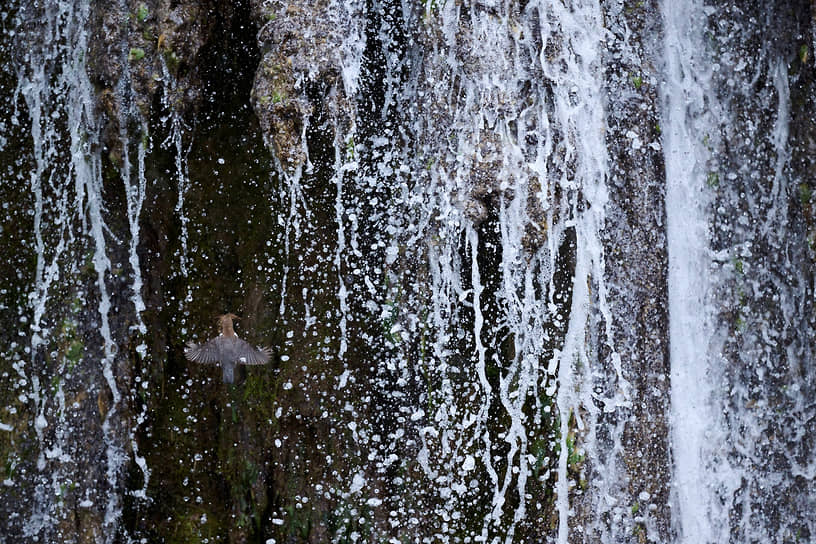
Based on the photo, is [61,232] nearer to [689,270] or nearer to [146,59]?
[146,59]

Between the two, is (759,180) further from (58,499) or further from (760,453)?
(58,499)

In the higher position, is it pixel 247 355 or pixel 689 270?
pixel 689 270

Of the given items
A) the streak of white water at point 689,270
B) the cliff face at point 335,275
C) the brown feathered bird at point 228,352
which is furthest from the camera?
the streak of white water at point 689,270

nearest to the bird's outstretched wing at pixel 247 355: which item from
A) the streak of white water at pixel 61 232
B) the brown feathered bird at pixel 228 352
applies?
the brown feathered bird at pixel 228 352

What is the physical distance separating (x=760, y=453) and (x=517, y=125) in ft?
4.57

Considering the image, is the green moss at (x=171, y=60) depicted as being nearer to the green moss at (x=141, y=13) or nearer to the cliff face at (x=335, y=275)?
the cliff face at (x=335, y=275)

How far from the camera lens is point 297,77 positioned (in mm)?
2391

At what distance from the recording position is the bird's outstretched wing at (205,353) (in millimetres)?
2285

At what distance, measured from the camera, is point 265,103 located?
2.39 metres

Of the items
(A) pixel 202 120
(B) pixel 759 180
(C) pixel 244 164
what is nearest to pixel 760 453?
(B) pixel 759 180

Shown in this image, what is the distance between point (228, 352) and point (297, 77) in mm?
915

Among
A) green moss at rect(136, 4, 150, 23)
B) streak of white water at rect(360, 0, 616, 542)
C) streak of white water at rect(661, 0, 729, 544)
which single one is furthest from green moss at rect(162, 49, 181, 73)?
streak of white water at rect(661, 0, 729, 544)

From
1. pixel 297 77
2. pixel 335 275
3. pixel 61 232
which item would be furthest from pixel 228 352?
pixel 297 77

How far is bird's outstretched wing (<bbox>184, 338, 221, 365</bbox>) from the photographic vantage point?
2285 millimetres
